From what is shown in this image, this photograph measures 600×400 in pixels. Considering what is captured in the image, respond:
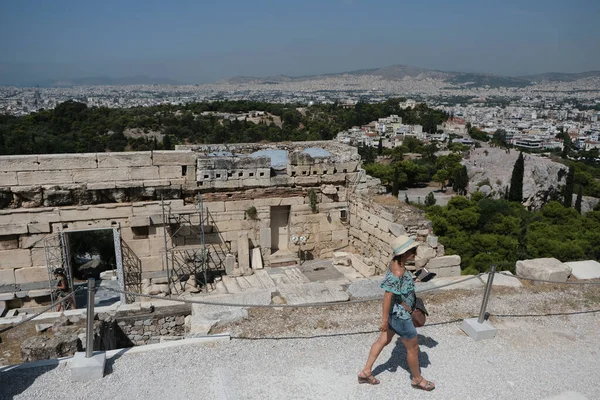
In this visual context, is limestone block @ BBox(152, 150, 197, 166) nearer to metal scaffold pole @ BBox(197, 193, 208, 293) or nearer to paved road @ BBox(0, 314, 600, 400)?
metal scaffold pole @ BBox(197, 193, 208, 293)

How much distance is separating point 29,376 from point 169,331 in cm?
263

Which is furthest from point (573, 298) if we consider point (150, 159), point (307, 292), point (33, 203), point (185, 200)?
point (33, 203)

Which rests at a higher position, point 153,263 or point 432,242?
point 432,242

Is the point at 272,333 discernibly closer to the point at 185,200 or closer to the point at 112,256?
the point at 185,200

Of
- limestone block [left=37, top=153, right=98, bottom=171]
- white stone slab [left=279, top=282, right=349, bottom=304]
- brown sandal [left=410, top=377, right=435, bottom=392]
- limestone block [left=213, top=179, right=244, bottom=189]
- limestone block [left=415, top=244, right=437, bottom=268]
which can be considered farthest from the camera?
limestone block [left=213, top=179, right=244, bottom=189]

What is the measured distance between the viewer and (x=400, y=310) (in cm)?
530

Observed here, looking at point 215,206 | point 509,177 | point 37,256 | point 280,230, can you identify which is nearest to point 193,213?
point 215,206

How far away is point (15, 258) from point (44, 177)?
6.10 ft

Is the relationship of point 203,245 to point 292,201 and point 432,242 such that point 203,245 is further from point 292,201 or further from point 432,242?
point 432,242

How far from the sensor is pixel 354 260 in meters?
11.9

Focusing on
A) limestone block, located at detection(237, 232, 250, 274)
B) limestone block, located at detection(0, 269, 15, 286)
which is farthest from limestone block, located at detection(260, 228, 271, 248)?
limestone block, located at detection(0, 269, 15, 286)

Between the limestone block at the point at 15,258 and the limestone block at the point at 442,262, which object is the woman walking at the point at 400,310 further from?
the limestone block at the point at 15,258

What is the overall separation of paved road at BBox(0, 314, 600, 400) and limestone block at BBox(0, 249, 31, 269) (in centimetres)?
546

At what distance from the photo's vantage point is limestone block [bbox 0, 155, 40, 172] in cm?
997
